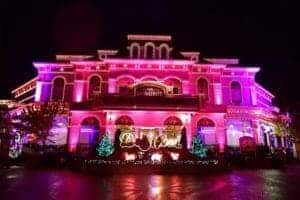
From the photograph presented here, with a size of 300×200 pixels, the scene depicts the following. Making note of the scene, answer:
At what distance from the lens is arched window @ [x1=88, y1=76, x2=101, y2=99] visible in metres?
35.7

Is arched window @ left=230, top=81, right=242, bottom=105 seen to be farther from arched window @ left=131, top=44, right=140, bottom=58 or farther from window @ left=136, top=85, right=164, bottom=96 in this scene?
arched window @ left=131, top=44, right=140, bottom=58

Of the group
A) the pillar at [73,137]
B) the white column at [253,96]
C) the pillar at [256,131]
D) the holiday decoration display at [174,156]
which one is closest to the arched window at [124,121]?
the pillar at [73,137]

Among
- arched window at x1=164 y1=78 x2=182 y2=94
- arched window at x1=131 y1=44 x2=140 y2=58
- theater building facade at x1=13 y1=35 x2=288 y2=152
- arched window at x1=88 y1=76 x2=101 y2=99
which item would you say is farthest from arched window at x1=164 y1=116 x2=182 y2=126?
arched window at x1=88 y1=76 x2=101 y2=99

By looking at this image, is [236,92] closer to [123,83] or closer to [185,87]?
[185,87]

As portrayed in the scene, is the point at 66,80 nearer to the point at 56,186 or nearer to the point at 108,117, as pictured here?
the point at 108,117

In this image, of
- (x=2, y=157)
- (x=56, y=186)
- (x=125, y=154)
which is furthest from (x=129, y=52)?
(x=56, y=186)

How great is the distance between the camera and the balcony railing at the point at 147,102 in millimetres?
31922

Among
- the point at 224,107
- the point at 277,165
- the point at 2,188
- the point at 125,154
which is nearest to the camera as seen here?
the point at 2,188

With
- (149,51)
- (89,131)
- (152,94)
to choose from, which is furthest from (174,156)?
(149,51)

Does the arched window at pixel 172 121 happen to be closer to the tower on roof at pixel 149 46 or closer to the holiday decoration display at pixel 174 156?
the tower on roof at pixel 149 46

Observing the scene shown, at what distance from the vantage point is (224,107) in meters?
34.2

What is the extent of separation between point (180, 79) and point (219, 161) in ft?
49.3

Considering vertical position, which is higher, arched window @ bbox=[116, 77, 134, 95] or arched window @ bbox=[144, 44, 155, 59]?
arched window @ bbox=[144, 44, 155, 59]

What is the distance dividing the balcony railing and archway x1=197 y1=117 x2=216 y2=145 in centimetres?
314
